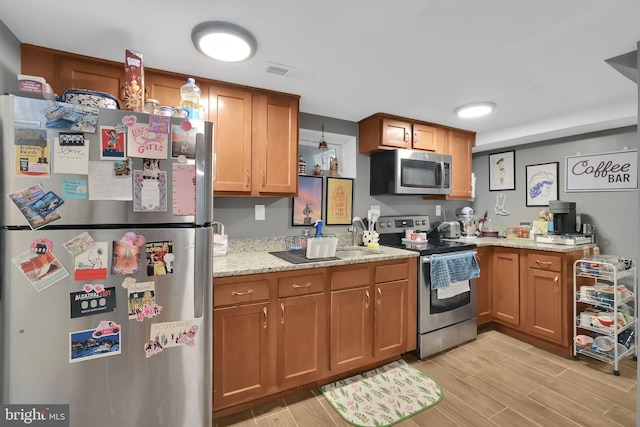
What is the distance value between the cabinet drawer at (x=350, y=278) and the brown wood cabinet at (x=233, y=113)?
0.75 metres

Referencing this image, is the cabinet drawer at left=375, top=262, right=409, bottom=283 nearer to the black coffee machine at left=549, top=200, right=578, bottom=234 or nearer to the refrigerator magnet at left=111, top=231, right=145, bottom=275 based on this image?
the refrigerator magnet at left=111, top=231, right=145, bottom=275

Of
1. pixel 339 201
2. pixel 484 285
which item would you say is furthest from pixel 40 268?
pixel 484 285

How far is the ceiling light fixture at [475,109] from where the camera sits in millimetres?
2418

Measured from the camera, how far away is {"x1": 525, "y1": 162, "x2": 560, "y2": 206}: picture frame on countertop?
10.0 ft

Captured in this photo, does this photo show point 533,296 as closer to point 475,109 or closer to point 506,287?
point 506,287

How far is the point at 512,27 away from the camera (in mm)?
1408

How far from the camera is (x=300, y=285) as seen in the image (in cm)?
187

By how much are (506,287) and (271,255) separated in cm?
243

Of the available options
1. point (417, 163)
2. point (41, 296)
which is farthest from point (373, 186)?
point (41, 296)

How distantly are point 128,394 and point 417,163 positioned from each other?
2754 mm

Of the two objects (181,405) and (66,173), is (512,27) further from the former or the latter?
(181,405)

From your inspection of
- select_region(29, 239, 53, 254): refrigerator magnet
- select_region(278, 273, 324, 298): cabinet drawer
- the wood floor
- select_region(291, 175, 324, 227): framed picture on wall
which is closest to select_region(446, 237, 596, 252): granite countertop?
the wood floor

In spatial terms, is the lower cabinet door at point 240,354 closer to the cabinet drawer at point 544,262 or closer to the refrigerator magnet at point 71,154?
the refrigerator magnet at point 71,154

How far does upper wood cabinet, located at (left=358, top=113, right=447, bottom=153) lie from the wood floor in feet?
6.55
